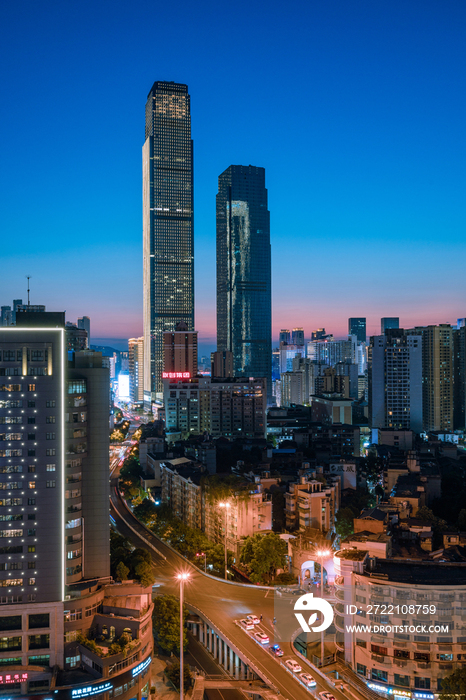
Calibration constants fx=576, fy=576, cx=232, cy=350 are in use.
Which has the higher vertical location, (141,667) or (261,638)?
(261,638)

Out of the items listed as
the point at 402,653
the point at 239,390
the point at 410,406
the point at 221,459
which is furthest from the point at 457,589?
the point at 410,406

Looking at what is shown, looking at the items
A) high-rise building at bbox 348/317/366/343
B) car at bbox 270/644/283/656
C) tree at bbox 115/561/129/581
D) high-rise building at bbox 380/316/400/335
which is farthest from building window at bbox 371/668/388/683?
high-rise building at bbox 348/317/366/343

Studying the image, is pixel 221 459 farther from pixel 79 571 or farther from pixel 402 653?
pixel 402 653

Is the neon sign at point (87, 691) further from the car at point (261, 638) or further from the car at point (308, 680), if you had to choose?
the car at point (308, 680)

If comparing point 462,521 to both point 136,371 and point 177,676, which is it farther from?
point 136,371

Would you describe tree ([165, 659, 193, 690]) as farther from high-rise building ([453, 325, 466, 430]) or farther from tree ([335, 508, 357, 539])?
high-rise building ([453, 325, 466, 430])

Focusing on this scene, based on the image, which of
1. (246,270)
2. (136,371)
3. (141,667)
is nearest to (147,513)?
(141,667)
